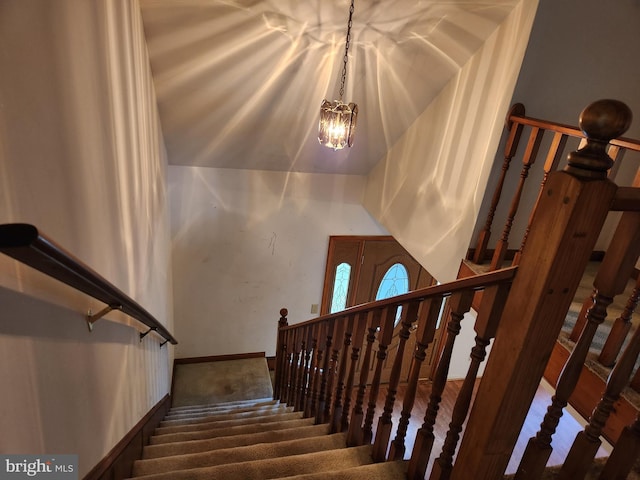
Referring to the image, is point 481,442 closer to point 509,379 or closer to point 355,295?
point 509,379

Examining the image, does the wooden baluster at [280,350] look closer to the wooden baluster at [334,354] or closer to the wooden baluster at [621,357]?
the wooden baluster at [334,354]

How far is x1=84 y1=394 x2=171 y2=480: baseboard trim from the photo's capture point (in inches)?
50.9

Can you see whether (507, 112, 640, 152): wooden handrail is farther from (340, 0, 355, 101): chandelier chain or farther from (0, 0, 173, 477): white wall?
(0, 0, 173, 477): white wall

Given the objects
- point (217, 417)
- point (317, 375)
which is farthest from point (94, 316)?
point (217, 417)

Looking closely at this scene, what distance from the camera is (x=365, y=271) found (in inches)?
179

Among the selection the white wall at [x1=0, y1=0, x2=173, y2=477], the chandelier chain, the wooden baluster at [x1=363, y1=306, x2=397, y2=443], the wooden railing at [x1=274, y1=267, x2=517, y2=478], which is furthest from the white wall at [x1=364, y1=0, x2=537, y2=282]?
the white wall at [x1=0, y1=0, x2=173, y2=477]

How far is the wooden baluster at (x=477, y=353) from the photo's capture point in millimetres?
921

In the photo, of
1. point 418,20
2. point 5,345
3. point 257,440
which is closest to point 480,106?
point 418,20

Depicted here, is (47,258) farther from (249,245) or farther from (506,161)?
(249,245)

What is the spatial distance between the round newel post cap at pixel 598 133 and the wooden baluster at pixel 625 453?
2.07 ft

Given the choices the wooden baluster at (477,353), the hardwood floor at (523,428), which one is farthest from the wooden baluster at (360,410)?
the hardwood floor at (523,428)

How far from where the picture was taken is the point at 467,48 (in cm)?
238

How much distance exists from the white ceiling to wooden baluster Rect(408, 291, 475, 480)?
5.78 ft

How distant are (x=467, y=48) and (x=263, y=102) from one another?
1.43 metres
